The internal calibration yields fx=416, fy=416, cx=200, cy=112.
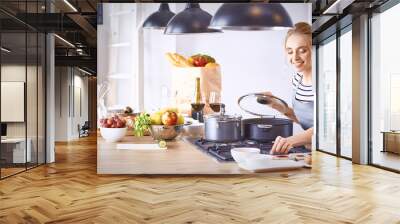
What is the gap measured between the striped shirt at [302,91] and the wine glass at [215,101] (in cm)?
107

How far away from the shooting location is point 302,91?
5.80 meters

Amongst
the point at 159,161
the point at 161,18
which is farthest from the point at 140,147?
the point at 161,18

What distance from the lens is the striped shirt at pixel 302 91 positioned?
5.79 meters

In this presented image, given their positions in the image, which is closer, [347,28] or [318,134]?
[347,28]

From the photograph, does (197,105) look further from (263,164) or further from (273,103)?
(263,164)

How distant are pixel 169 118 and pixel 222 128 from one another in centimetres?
73

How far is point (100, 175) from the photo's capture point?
233 inches

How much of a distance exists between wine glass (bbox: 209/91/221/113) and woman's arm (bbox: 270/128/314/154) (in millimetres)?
927

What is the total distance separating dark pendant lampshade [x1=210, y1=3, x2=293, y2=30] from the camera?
550cm

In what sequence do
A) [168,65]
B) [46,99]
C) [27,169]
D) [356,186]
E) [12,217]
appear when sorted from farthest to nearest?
[46,99]
[27,169]
[168,65]
[356,186]
[12,217]

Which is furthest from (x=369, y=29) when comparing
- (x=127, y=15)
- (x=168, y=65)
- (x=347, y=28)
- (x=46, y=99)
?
(x=46, y=99)

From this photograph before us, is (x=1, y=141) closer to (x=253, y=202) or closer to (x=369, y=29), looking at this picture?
(x=253, y=202)

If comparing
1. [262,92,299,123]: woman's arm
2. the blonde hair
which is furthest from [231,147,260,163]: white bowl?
the blonde hair

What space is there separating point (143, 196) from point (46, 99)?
12.0 ft
